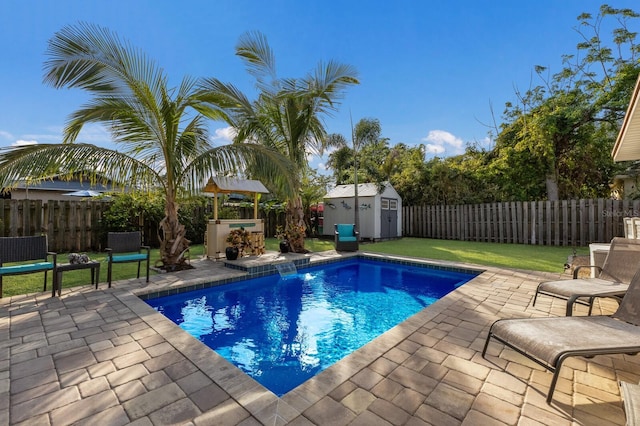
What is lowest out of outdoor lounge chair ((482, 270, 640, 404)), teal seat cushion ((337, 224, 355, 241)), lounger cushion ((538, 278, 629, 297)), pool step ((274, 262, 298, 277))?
pool step ((274, 262, 298, 277))

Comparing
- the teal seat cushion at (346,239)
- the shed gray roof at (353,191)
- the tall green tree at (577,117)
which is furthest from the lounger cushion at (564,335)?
the tall green tree at (577,117)

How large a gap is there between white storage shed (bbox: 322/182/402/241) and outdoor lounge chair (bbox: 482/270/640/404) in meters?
10.8

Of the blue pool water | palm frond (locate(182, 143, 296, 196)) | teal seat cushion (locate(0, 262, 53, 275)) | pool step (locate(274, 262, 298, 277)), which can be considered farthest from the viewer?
pool step (locate(274, 262, 298, 277))

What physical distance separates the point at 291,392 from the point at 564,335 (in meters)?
2.15

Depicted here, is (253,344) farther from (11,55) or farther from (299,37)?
(299,37)

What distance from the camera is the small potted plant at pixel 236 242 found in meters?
7.43

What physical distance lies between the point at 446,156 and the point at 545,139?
5151 mm

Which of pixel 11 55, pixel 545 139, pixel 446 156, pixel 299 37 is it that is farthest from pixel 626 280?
pixel 446 156

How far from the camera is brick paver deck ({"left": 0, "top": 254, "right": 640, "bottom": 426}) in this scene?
1836 mm

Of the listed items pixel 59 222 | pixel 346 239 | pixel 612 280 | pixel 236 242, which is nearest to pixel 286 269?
pixel 236 242

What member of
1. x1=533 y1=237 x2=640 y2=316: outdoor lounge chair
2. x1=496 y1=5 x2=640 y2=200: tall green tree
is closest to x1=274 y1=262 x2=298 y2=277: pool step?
x1=533 y1=237 x2=640 y2=316: outdoor lounge chair

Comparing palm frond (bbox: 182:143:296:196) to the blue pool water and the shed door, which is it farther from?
the shed door

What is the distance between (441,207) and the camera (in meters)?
14.5

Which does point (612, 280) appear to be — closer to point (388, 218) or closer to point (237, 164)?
point (237, 164)
